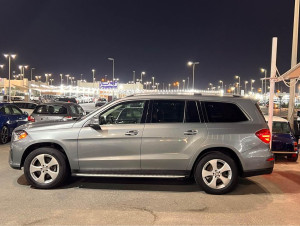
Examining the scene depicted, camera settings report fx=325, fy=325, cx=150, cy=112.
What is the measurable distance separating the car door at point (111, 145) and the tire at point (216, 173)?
1169mm

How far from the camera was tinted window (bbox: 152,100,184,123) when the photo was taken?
6.07 meters

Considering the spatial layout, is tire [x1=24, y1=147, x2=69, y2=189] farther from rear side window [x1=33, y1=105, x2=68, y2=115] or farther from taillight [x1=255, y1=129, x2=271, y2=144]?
rear side window [x1=33, y1=105, x2=68, y2=115]

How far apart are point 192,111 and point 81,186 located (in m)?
2.61

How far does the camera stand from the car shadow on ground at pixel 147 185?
6.26 meters

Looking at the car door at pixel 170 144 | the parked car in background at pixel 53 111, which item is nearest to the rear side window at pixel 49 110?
the parked car in background at pixel 53 111

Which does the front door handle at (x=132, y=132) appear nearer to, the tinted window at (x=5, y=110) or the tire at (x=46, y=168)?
the tire at (x=46, y=168)

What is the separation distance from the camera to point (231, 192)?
6141 millimetres

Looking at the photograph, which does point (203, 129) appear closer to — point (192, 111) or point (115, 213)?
point (192, 111)

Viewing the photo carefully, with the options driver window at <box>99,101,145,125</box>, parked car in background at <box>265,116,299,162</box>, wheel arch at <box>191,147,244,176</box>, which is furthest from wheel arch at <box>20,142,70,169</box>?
parked car in background at <box>265,116,299,162</box>

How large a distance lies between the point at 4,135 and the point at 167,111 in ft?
26.6

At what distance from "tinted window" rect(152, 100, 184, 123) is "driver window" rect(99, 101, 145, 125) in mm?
273

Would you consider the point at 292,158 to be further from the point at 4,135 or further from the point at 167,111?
the point at 4,135

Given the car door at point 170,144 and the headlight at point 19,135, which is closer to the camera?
the car door at point 170,144

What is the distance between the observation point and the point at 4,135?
11883 millimetres
